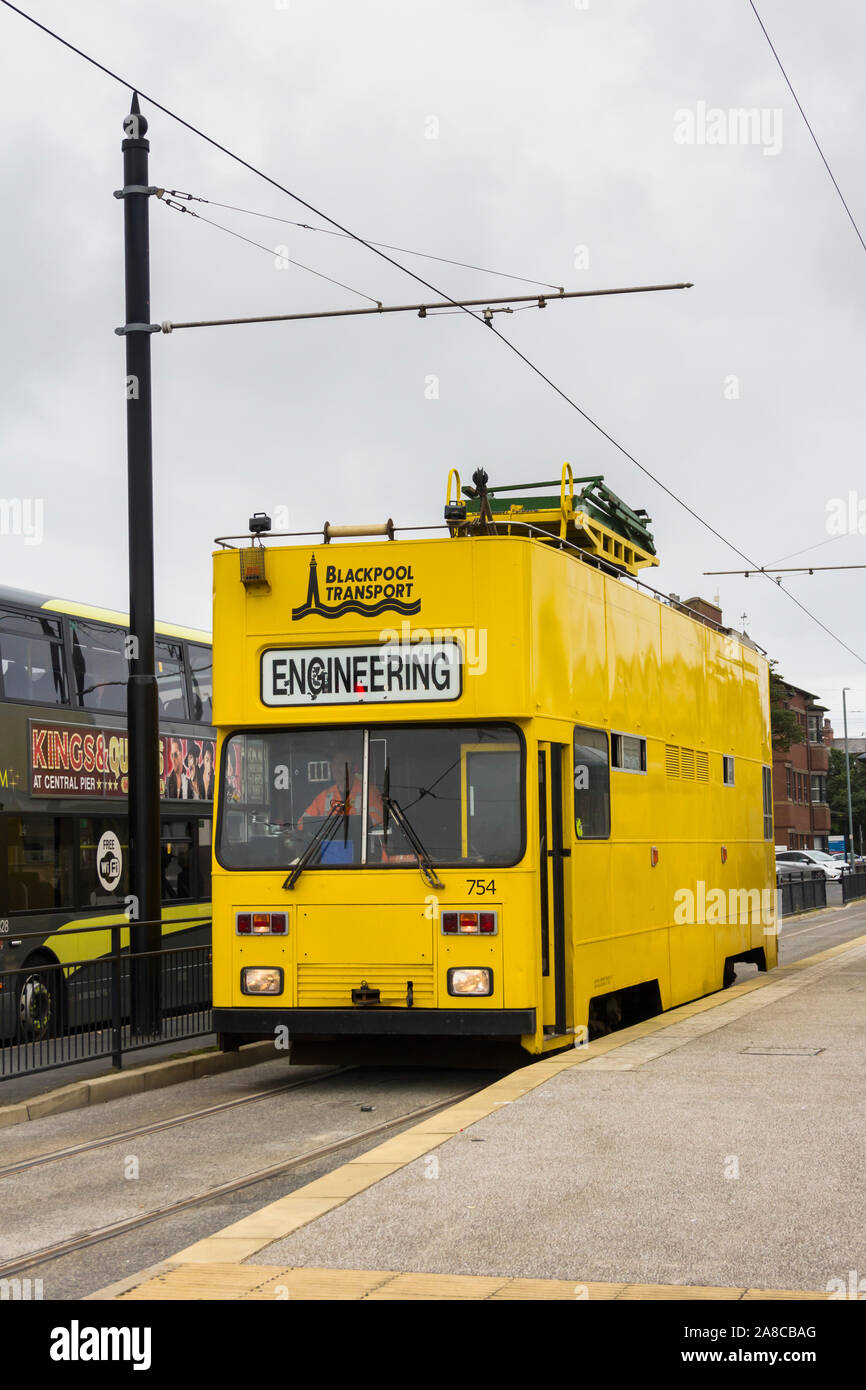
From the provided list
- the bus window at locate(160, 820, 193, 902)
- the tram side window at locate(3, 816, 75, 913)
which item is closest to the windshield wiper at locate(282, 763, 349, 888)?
the tram side window at locate(3, 816, 75, 913)

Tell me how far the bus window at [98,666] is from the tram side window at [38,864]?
1.46 m

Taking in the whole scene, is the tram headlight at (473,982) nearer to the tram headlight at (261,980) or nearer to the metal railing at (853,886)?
the tram headlight at (261,980)

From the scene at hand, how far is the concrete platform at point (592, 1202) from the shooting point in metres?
5.66

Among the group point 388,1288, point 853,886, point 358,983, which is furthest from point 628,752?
point 853,886

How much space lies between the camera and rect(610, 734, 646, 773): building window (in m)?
13.0

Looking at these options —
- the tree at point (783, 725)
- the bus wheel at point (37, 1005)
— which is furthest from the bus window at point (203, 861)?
the tree at point (783, 725)

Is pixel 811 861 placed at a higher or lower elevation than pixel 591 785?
lower

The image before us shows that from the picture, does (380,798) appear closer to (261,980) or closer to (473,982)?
(473,982)

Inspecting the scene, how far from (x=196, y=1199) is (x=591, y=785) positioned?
5.14 metres

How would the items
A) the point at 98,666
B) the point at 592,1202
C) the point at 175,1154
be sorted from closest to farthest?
the point at 592,1202
the point at 175,1154
the point at 98,666

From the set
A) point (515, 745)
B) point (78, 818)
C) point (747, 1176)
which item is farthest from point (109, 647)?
point (747, 1176)

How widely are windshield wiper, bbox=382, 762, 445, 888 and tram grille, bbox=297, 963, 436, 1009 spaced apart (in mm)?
601

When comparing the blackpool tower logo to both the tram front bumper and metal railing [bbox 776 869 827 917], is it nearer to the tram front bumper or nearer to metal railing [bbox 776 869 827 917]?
the tram front bumper

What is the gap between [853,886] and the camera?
167 ft
